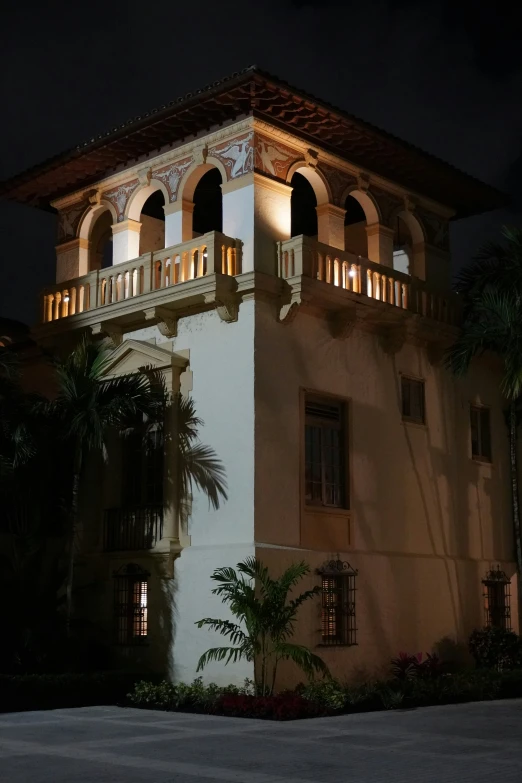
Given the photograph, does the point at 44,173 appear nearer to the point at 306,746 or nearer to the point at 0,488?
the point at 0,488

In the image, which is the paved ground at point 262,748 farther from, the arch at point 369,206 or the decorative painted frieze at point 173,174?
the arch at point 369,206

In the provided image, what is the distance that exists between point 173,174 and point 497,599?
1175cm

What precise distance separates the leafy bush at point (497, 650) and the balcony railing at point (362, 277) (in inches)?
265

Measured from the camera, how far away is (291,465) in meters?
20.0

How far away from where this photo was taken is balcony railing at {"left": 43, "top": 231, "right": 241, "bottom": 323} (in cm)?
2025

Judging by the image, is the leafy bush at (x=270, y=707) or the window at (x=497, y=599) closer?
the leafy bush at (x=270, y=707)

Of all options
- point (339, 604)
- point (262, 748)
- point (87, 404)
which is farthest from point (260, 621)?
point (87, 404)

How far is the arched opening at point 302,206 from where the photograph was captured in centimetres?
2383

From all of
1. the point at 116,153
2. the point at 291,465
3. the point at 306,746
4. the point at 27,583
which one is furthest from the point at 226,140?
the point at 306,746

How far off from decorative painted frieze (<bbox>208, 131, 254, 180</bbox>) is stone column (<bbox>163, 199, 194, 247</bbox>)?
1.23 m

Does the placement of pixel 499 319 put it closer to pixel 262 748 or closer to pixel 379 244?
pixel 379 244

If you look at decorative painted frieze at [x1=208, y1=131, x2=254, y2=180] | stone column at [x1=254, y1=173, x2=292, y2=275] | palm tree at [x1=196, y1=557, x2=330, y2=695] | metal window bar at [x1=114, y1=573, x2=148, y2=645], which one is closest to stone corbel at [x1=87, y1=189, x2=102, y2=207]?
decorative painted frieze at [x1=208, y1=131, x2=254, y2=180]

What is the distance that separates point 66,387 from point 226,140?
580cm

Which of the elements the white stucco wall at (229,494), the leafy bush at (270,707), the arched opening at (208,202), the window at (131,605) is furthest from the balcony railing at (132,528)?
the arched opening at (208,202)
